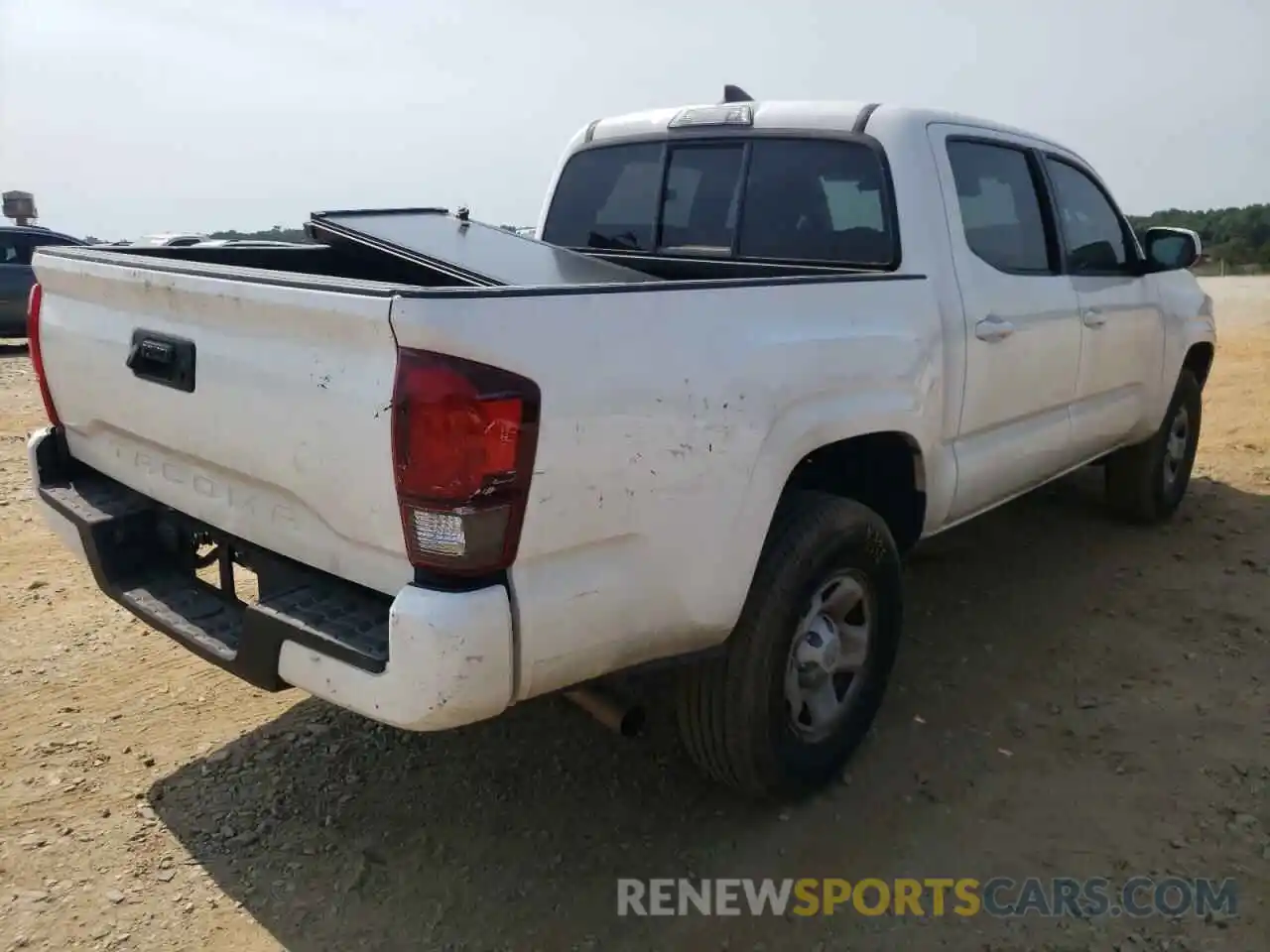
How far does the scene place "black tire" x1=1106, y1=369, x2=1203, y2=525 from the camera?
17.6 ft

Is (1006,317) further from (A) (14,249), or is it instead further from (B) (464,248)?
(A) (14,249)

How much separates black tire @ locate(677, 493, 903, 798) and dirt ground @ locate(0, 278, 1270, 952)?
0.62 feet

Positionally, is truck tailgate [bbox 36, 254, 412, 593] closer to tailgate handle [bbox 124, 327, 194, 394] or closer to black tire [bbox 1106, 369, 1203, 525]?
tailgate handle [bbox 124, 327, 194, 394]

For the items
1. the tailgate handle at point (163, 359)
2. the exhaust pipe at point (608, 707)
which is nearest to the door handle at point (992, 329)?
the exhaust pipe at point (608, 707)

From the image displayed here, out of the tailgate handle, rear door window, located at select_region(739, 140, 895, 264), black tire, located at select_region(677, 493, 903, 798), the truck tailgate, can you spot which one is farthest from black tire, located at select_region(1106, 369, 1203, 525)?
the tailgate handle

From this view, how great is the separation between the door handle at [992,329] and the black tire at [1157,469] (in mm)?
2119

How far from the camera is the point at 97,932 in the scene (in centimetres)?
247

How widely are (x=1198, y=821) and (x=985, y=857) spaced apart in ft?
2.20

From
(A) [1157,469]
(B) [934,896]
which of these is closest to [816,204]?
(B) [934,896]

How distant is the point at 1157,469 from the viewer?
17.7 feet

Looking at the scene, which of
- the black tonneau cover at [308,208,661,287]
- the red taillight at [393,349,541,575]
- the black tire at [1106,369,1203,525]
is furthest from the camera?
the black tire at [1106,369,1203,525]

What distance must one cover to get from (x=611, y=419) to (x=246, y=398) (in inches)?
33.0

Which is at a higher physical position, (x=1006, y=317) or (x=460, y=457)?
(x=1006, y=317)

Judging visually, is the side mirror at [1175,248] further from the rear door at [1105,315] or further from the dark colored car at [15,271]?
the dark colored car at [15,271]
